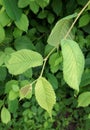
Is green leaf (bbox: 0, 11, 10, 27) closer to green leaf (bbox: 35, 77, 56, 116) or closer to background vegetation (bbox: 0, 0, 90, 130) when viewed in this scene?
background vegetation (bbox: 0, 0, 90, 130)

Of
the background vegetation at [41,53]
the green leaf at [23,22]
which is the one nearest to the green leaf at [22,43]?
the background vegetation at [41,53]

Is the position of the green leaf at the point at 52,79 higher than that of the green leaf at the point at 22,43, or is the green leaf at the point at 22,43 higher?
the green leaf at the point at 22,43

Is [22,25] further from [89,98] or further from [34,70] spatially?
[34,70]

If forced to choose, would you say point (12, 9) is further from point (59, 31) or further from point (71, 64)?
point (71, 64)

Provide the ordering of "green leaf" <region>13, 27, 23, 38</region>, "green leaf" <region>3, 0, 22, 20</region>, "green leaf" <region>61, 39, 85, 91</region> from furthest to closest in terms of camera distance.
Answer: "green leaf" <region>13, 27, 23, 38</region> → "green leaf" <region>3, 0, 22, 20</region> → "green leaf" <region>61, 39, 85, 91</region>

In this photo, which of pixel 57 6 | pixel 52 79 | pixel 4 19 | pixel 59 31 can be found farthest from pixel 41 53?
pixel 59 31

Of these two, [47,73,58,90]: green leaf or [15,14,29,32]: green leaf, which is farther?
[47,73,58,90]: green leaf

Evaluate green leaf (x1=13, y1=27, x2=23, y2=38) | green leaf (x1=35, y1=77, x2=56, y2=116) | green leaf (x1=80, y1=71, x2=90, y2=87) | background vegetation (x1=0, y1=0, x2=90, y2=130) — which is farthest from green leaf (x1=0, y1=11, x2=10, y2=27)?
green leaf (x1=35, y1=77, x2=56, y2=116)

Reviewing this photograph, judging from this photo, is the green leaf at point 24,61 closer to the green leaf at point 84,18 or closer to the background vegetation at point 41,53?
the background vegetation at point 41,53
